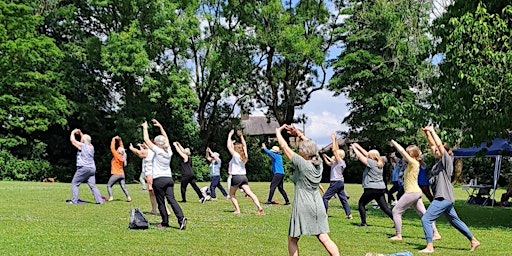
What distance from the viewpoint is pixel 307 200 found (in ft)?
23.0

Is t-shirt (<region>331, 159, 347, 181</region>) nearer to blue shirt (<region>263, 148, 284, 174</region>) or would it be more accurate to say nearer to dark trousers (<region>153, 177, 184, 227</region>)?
blue shirt (<region>263, 148, 284, 174</region>)

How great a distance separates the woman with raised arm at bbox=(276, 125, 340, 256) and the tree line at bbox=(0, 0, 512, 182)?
25.3 metres

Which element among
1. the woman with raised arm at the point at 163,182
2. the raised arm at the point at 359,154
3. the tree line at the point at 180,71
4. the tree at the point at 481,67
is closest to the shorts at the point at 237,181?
the woman with raised arm at the point at 163,182

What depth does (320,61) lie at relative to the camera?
41531 millimetres

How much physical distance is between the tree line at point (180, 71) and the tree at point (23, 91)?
0.22 feet

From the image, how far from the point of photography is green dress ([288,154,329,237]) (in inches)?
273

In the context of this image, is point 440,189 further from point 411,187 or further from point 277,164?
point 277,164

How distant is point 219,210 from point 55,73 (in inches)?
1013

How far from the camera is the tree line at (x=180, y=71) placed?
1404 inches

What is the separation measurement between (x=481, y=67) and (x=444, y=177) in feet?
15.3

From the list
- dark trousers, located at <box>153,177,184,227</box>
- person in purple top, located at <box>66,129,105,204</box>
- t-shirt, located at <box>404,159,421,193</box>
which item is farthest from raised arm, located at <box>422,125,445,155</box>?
person in purple top, located at <box>66,129,105,204</box>

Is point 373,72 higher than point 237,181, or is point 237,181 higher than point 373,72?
point 373,72

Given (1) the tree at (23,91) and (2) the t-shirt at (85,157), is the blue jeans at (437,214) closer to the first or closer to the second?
(2) the t-shirt at (85,157)

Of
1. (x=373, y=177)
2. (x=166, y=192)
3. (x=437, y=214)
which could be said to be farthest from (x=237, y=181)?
(x=437, y=214)
